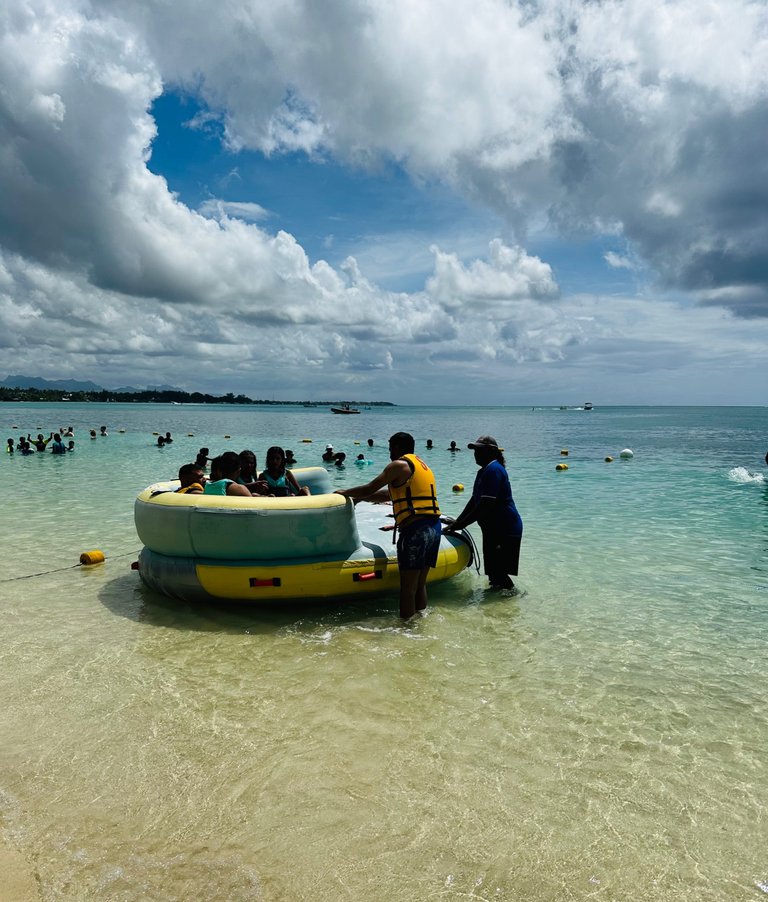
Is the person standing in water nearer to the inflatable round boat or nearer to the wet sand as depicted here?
the inflatable round boat

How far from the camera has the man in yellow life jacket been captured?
5906mm

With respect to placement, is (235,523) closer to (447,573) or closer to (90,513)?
(447,573)

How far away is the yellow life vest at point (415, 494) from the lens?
5.93 m

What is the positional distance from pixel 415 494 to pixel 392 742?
245 centimetres

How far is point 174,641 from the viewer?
5637mm

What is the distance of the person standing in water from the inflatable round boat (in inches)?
43.2

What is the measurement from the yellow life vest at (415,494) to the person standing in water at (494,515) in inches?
28.9

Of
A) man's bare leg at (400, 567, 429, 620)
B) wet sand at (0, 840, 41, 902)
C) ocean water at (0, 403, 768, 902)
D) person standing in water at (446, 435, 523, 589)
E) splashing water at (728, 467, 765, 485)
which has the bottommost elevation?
splashing water at (728, 467, 765, 485)

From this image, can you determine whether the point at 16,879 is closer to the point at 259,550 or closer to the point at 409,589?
the point at 259,550

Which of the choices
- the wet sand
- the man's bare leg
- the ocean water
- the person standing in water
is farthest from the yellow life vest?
the wet sand

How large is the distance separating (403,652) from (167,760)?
223cm

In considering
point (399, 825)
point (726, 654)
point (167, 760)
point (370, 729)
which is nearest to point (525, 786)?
point (399, 825)


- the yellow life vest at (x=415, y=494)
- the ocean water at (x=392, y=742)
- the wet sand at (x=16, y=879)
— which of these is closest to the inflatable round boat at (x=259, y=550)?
the ocean water at (x=392, y=742)

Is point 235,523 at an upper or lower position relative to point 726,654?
upper
